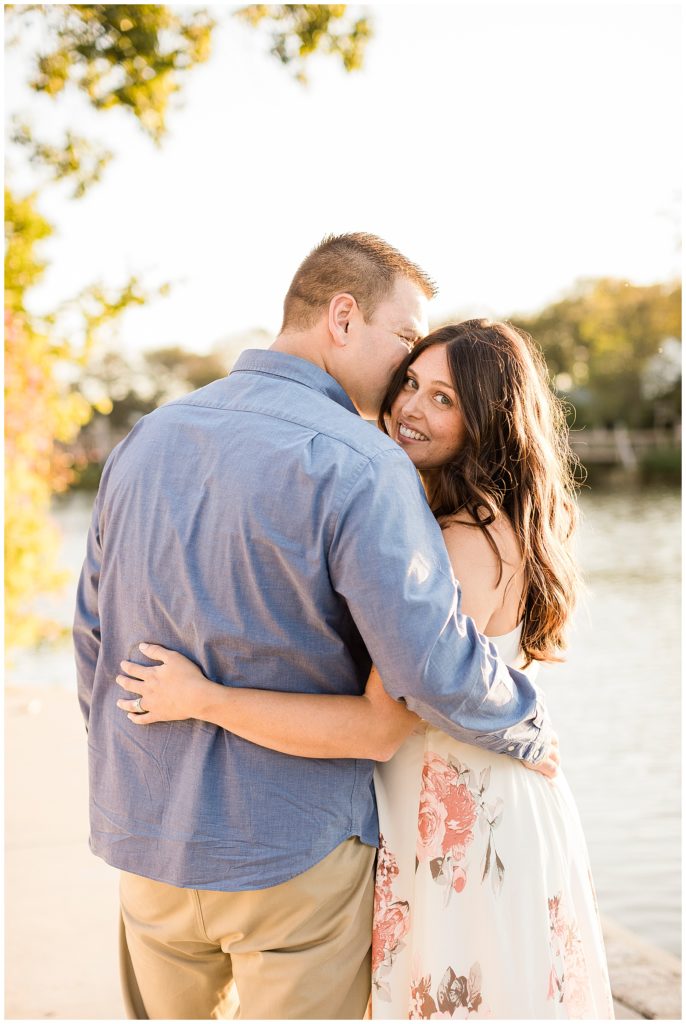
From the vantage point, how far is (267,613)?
178cm

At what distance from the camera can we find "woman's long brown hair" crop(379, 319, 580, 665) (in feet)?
7.16

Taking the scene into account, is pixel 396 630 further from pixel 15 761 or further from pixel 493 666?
pixel 15 761

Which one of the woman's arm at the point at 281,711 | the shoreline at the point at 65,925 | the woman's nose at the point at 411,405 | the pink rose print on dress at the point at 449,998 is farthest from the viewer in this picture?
the shoreline at the point at 65,925

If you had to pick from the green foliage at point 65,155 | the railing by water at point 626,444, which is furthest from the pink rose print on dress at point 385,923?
the railing by water at point 626,444

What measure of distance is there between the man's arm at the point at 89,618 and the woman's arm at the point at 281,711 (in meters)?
0.28

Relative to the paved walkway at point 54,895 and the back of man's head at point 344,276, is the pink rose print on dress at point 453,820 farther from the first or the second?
the paved walkway at point 54,895

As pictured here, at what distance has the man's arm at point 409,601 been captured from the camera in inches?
66.6

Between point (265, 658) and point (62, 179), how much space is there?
476 centimetres

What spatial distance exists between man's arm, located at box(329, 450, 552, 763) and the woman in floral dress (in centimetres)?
13

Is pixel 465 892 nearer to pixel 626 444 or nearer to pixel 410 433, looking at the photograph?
pixel 410 433

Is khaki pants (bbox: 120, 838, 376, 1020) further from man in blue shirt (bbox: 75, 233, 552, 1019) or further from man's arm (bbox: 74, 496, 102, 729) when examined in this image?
man's arm (bbox: 74, 496, 102, 729)

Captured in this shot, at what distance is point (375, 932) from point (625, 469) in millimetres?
44873

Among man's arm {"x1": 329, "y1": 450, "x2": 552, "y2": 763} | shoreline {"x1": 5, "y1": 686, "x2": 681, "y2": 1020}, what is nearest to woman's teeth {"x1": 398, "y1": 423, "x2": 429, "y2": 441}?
man's arm {"x1": 329, "y1": 450, "x2": 552, "y2": 763}

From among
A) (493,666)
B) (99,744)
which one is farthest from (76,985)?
(493,666)
